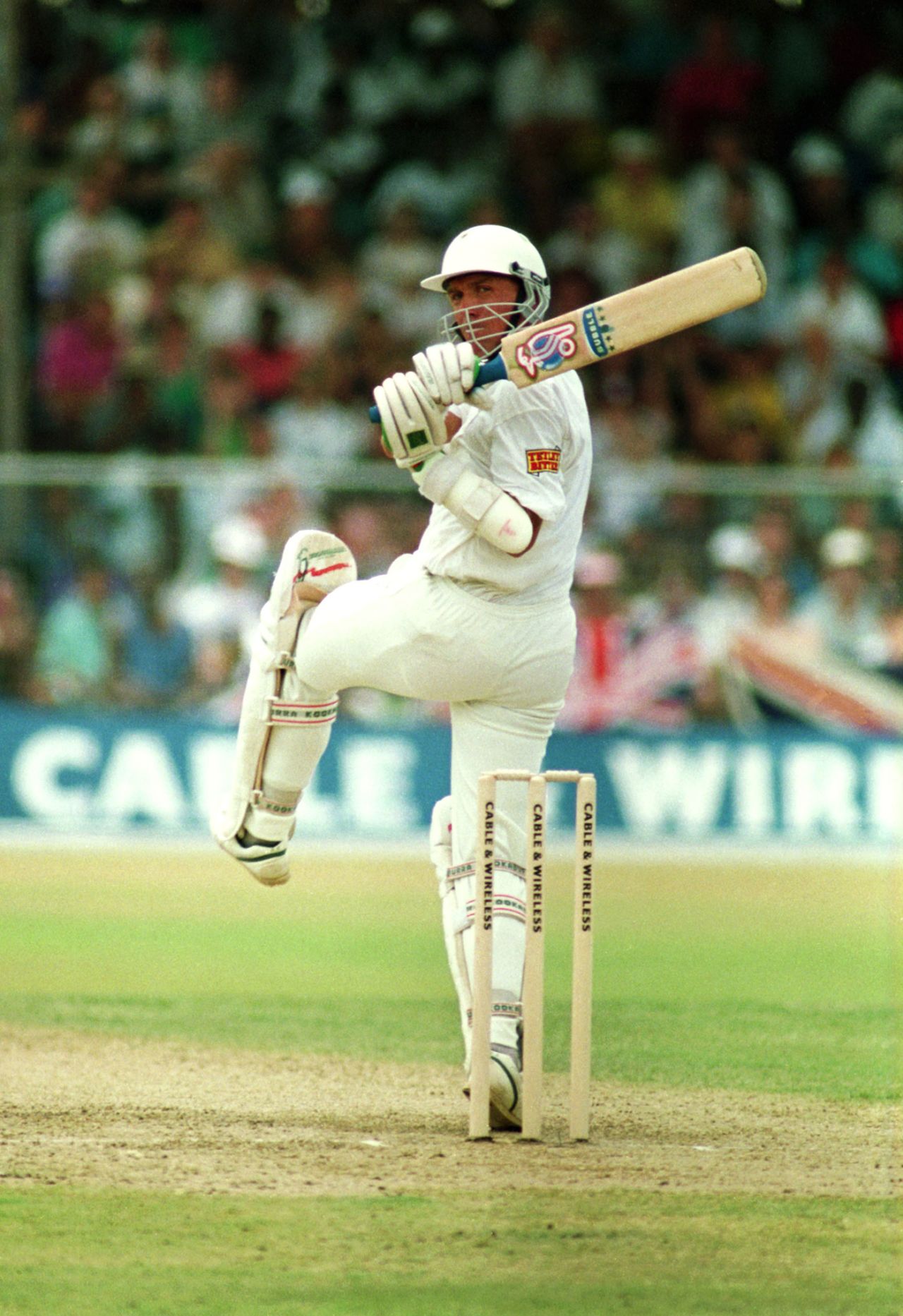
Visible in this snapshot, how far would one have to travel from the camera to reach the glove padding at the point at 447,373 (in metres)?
4.60

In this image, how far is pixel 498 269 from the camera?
4867 millimetres

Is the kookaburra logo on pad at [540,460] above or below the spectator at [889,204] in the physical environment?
below

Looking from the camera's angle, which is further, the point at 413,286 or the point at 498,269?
the point at 413,286

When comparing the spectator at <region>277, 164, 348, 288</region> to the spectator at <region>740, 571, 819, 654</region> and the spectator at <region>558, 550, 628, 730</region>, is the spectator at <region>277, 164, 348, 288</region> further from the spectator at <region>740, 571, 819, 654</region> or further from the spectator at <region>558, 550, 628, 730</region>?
the spectator at <region>740, 571, 819, 654</region>

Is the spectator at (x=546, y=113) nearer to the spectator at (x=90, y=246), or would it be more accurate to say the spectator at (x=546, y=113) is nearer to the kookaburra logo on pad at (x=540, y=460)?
the spectator at (x=90, y=246)

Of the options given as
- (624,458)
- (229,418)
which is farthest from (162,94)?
(624,458)

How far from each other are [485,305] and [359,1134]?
6.55ft

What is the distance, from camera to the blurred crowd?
1116cm

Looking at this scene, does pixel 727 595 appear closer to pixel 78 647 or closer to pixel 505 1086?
pixel 78 647

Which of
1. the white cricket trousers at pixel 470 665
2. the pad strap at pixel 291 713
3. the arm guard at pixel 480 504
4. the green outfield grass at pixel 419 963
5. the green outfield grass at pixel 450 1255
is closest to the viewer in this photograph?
the green outfield grass at pixel 450 1255

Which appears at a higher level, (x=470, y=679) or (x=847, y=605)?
(x=847, y=605)

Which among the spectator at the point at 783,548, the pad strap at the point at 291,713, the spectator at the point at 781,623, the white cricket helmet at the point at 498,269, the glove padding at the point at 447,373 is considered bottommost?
the pad strap at the point at 291,713

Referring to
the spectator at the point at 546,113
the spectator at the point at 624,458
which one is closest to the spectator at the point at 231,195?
the spectator at the point at 546,113

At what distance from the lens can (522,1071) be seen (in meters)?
4.74
